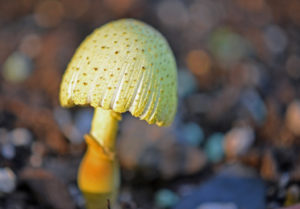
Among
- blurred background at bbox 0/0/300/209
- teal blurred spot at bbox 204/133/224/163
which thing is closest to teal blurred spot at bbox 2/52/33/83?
blurred background at bbox 0/0/300/209

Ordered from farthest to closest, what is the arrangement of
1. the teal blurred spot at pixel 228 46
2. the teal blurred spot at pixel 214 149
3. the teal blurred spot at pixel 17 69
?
the teal blurred spot at pixel 228 46 → the teal blurred spot at pixel 17 69 → the teal blurred spot at pixel 214 149

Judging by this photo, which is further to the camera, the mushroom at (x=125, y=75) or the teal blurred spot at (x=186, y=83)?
the teal blurred spot at (x=186, y=83)

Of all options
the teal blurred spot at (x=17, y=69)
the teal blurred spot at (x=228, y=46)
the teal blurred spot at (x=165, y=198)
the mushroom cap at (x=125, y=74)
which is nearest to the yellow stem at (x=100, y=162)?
the mushroom cap at (x=125, y=74)

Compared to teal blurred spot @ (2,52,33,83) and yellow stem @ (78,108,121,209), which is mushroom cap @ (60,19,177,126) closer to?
yellow stem @ (78,108,121,209)

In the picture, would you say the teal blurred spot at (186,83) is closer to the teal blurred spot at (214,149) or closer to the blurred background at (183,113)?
the blurred background at (183,113)

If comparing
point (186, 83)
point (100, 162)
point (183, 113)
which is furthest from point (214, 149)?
point (100, 162)

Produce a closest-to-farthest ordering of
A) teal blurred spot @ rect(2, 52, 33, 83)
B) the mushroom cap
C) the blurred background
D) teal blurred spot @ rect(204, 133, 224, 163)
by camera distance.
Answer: the mushroom cap
the blurred background
teal blurred spot @ rect(204, 133, 224, 163)
teal blurred spot @ rect(2, 52, 33, 83)

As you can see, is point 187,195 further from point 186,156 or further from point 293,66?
point 293,66
